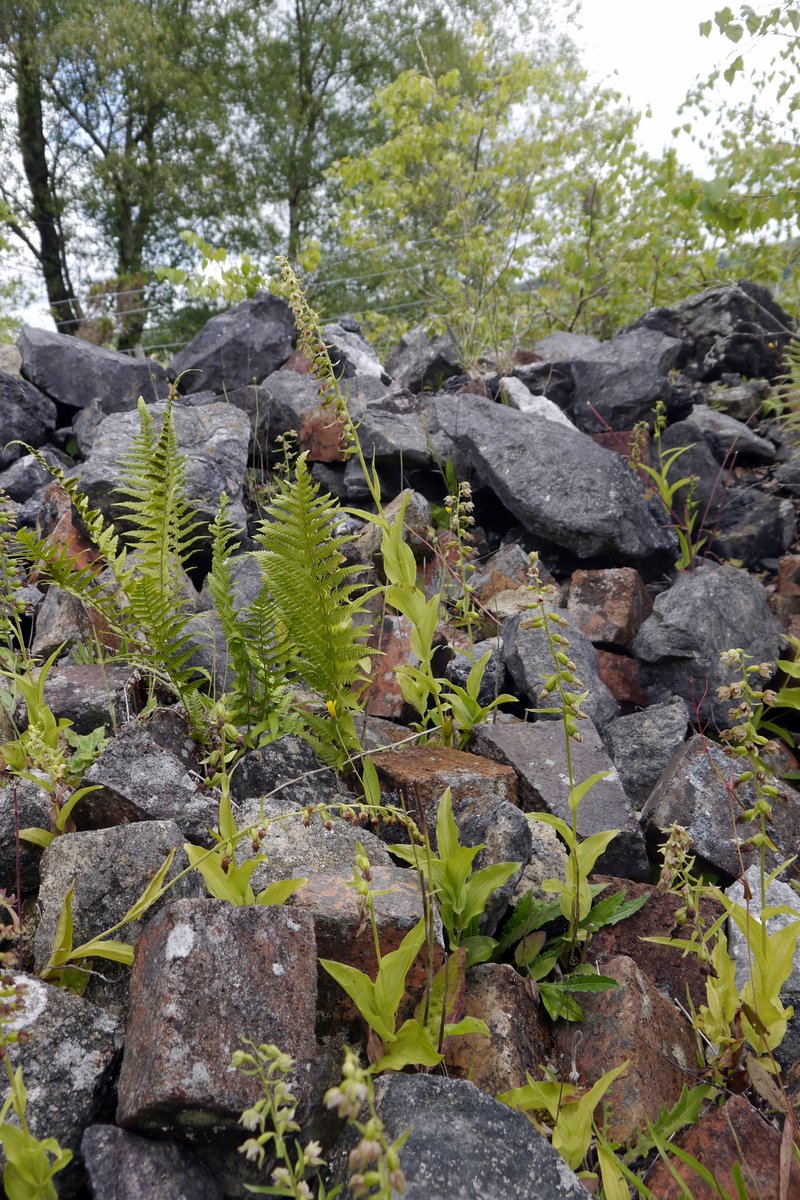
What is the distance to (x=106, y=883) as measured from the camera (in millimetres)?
2260

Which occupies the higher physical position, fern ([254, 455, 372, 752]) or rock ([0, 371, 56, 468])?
rock ([0, 371, 56, 468])

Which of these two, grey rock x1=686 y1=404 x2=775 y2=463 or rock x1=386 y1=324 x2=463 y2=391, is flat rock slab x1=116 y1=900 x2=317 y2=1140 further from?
rock x1=386 y1=324 x2=463 y2=391

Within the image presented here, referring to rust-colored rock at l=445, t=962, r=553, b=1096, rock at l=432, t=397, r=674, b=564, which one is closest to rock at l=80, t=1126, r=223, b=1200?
rust-colored rock at l=445, t=962, r=553, b=1096

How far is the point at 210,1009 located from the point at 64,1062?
0.35 metres

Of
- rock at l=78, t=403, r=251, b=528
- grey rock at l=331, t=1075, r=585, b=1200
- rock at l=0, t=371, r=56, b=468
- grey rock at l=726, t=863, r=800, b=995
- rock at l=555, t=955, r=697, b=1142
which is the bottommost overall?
rock at l=555, t=955, r=697, b=1142

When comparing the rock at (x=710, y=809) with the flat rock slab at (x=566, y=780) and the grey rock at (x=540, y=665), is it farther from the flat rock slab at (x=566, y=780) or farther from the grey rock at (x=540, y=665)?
the grey rock at (x=540, y=665)

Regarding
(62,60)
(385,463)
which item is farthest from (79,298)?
(385,463)

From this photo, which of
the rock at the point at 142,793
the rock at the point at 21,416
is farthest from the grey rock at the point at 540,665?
the rock at the point at 21,416

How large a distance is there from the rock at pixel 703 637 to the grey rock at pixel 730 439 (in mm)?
2029

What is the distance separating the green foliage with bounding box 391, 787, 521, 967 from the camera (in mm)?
2309

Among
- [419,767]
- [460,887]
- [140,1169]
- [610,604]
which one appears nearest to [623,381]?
[610,604]

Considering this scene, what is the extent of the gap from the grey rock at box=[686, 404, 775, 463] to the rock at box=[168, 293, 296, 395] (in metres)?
3.54

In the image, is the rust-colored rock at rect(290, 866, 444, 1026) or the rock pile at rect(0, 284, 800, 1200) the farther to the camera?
the rust-colored rock at rect(290, 866, 444, 1026)

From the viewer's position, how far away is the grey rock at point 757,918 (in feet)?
7.87
